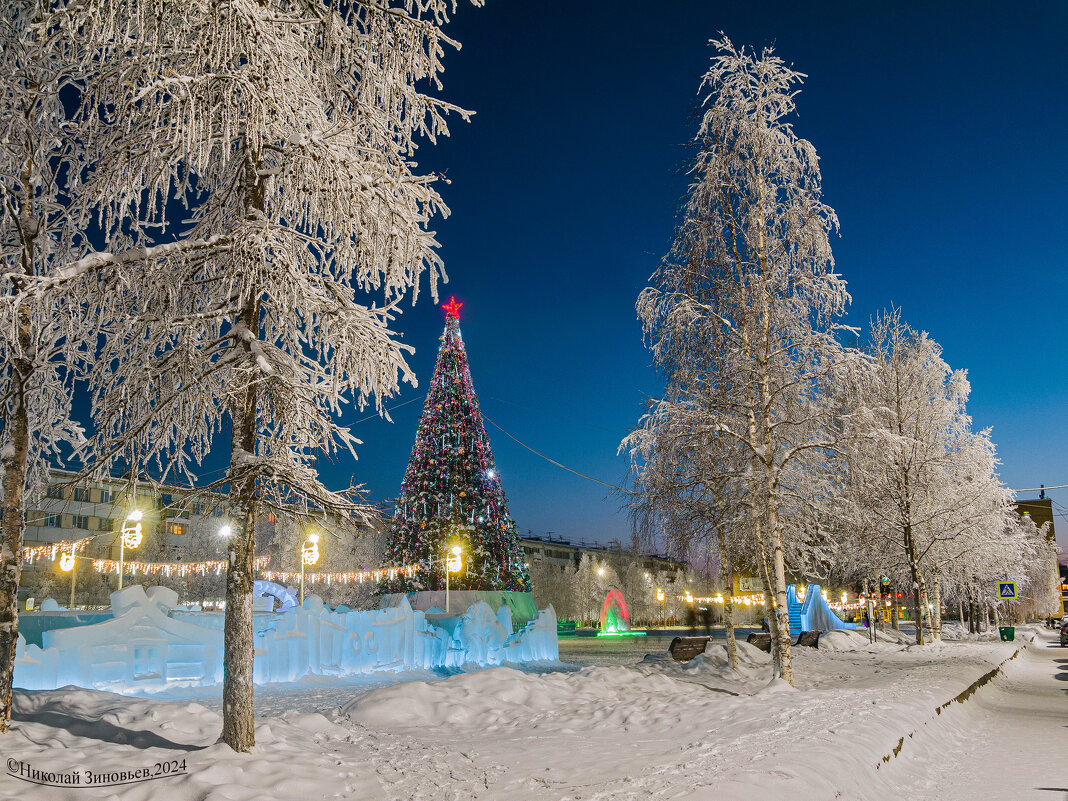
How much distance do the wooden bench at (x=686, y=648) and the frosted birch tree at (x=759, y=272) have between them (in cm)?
542

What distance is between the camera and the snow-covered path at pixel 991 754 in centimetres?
730

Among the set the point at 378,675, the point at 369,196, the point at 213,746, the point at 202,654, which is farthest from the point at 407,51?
the point at 378,675

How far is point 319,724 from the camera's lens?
28.0 ft

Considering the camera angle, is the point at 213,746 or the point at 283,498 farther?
the point at 283,498

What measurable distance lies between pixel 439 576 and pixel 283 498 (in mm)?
23263

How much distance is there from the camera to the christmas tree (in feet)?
96.4

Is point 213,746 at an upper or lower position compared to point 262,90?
lower

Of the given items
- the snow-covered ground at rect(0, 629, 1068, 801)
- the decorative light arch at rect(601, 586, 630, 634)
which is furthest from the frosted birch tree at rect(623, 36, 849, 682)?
the decorative light arch at rect(601, 586, 630, 634)

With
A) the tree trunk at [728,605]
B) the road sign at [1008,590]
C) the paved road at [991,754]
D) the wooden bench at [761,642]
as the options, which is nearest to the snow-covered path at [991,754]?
the paved road at [991,754]

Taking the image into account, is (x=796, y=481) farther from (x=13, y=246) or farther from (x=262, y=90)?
(x=13, y=246)

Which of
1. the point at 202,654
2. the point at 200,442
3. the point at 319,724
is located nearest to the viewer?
the point at 200,442

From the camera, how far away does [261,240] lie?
21.3 feet

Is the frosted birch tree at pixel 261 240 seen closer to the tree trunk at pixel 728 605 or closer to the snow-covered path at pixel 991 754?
the snow-covered path at pixel 991 754

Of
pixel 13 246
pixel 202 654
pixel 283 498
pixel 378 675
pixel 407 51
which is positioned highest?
pixel 407 51
